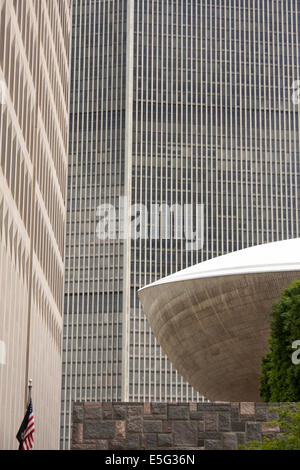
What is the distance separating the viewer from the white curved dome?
44.2m

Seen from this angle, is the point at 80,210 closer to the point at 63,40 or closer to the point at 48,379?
the point at 63,40

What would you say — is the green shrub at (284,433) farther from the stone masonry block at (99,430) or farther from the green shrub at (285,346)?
the green shrub at (285,346)

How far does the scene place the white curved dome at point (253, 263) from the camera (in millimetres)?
44188

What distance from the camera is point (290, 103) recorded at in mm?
124875

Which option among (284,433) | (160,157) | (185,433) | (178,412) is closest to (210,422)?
(185,433)

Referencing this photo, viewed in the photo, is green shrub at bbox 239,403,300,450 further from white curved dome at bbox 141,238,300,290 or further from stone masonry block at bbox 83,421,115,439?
white curved dome at bbox 141,238,300,290

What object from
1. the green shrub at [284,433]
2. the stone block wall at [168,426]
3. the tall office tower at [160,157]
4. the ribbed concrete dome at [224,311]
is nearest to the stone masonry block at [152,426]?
the stone block wall at [168,426]

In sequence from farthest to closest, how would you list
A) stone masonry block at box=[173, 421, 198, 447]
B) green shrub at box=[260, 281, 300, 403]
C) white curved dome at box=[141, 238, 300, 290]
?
white curved dome at box=[141, 238, 300, 290] → green shrub at box=[260, 281, 300, 403] → stone masonry block at box=[173, 421, 198, 447]

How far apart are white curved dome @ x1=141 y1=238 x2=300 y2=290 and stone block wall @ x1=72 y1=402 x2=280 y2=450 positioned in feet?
57.1

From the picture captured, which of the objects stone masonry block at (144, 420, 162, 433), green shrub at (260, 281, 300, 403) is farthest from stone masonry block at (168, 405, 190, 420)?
green shrub at (260, 281, 300, 403)

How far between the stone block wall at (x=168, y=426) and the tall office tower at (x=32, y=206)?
1340cm
